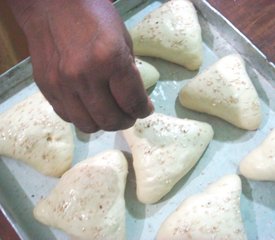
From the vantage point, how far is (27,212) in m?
0.88

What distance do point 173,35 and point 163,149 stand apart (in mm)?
282

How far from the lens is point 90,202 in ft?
2.77

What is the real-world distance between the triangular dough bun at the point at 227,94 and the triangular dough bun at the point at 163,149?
0.16ft

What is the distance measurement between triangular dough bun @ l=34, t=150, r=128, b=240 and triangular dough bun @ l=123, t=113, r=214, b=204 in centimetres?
4

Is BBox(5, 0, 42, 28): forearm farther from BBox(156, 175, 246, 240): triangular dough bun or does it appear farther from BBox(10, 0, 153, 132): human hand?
BBox(156, 175, 246, 240): triangular dough bun

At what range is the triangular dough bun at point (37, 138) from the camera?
0.92m

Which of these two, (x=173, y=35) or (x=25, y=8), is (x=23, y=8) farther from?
(x=173, y=35)

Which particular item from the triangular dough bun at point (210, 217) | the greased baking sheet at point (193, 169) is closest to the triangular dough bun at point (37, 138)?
the greased baking sheet at point (193, 169)

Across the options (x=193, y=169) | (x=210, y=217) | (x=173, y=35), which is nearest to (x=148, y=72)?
(x=173, y=35)

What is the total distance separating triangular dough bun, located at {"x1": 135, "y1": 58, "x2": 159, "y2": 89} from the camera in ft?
3.17

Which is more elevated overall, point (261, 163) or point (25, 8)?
point (25, 8)

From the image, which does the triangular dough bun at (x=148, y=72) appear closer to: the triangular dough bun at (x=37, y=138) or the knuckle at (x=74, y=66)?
the triangular dough bun at (x=37, y=138)

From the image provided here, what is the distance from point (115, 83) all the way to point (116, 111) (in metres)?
0.06

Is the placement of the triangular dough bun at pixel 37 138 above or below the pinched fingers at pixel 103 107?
below
